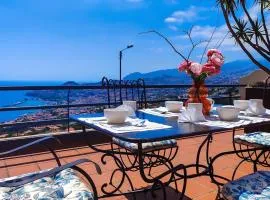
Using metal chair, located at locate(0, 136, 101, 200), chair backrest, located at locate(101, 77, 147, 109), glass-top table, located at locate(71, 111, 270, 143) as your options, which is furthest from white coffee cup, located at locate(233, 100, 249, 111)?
metal chair, located at locate(0, 136, 101, 200)

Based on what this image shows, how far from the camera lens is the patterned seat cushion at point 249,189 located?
1531 mm

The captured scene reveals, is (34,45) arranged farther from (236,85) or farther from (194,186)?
(194,186)

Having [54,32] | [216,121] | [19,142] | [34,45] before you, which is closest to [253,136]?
[216,121]

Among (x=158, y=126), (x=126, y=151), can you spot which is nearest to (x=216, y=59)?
(x=158, y=126)

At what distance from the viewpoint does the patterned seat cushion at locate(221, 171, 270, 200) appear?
60.3 inches

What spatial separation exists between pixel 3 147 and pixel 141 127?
7.91ft

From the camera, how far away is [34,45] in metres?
19.6

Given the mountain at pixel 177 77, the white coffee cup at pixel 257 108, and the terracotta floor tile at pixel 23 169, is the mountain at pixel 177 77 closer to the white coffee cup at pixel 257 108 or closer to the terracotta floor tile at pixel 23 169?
the white coffee cup at pixel 257 108

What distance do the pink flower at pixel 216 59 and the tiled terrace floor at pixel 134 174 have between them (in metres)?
1.05

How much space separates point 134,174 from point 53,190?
1.66 meters

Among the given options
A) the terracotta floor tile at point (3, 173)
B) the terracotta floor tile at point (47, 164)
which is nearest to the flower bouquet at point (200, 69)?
the terracotta floor tile at point (47, 164)

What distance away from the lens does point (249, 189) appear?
1605 millimetres

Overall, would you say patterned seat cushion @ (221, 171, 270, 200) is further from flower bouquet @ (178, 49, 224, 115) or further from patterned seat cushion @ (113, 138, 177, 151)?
patterned seat cushion @ (113, 138, 177, 151)

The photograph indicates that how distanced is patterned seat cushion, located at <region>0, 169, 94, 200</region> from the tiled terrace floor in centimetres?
103
